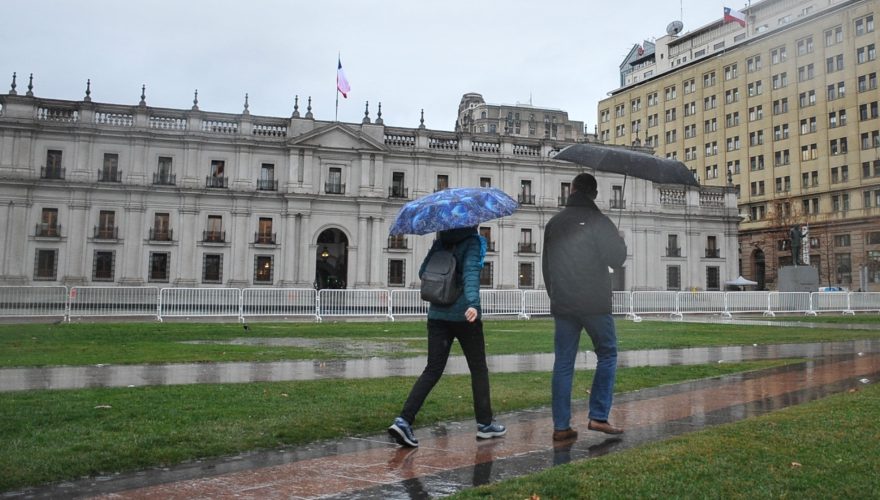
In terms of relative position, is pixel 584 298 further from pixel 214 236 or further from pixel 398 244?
pixel 214 236

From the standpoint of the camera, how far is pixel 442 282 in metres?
5.27

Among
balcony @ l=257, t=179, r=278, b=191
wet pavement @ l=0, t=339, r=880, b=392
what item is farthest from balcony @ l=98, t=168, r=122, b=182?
wet pavement @ l=0, t=339, r=880, b=392

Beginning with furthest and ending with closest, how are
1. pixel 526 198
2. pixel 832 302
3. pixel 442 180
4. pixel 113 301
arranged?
1. pixel 526 198
2. pixel 442 180
3. pixel 832 302
4. pixel 113 301

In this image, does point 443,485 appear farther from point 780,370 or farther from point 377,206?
point 377,206

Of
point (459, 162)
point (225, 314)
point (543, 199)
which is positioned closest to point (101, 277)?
point (225, 314)

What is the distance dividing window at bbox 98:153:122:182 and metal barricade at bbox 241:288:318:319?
2202cm

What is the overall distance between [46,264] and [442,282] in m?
43.0

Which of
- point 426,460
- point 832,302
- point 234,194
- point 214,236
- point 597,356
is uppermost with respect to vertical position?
point 234,194

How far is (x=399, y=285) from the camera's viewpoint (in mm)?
45344

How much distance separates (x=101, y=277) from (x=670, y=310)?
3388cm

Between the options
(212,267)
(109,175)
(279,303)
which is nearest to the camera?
(279,303)

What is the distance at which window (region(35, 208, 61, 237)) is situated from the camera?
40628 mm

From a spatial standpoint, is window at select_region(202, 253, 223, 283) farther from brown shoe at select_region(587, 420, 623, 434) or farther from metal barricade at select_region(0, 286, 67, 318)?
brown shoe at select_region(587, 420, 623, 434)

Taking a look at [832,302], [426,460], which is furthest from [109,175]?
[426,460]
